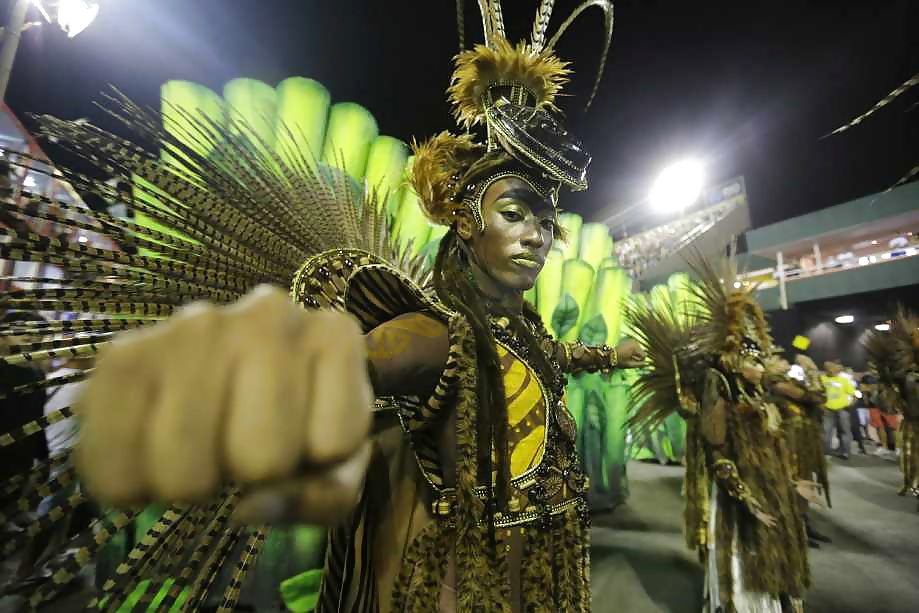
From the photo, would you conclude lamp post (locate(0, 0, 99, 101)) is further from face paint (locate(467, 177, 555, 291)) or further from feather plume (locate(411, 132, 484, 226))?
face paint (locate(467, 177, 555, 291))

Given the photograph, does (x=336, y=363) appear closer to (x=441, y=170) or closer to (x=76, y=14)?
(x=441, y=170)

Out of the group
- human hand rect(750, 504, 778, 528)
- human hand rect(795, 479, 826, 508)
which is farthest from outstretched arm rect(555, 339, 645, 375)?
Answer: human hand rect(795, 479, 826, 508)

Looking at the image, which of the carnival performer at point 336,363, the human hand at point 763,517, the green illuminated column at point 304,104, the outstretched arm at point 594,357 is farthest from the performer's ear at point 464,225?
the human hand at point 763,517


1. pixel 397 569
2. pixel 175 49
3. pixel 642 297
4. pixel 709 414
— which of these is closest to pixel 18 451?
pixel 397 569

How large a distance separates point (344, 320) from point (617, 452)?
20.7ft

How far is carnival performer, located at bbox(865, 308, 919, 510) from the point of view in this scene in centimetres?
581

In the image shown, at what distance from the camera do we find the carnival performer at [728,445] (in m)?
2.80

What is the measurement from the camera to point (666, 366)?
332 cm

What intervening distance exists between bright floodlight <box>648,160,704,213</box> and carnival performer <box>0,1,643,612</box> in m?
22.5

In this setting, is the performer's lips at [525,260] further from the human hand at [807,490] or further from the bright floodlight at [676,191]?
the bright floodlight at [676,191]

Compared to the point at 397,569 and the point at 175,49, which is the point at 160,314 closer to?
the point at 397,569

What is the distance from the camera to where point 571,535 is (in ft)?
4.33

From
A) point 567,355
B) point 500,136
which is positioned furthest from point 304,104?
point 567,355

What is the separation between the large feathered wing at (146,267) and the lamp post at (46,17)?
10.9 ft
